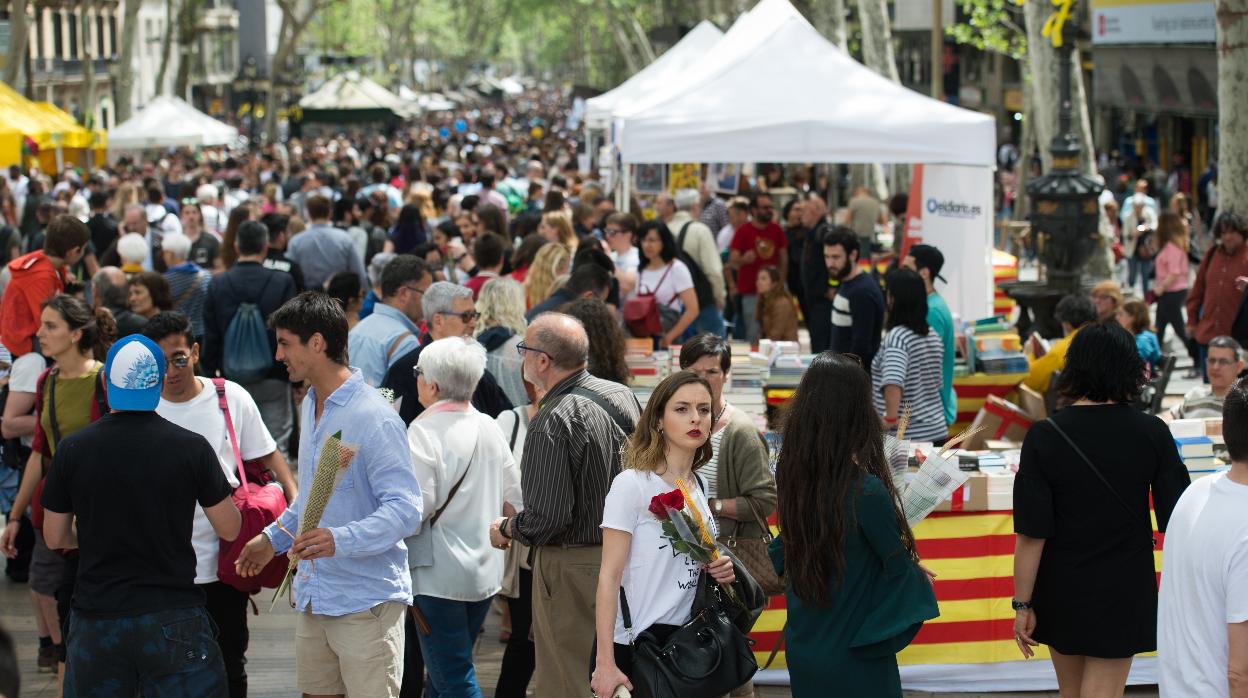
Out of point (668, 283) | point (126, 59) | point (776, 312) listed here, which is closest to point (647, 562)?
point (668, 283)

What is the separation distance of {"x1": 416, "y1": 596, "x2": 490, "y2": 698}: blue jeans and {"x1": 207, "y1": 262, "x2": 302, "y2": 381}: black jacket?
14.2 ft

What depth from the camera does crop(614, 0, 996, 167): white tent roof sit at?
10859mm

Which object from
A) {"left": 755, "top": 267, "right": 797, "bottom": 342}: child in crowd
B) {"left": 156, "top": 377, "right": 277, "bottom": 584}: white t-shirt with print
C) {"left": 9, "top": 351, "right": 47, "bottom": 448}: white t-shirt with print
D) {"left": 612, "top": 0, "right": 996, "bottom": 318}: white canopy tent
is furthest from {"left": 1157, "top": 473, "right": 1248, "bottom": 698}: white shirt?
{"left": 755, "top": 267, "right": 797, "bottom": 342}: child in crowd

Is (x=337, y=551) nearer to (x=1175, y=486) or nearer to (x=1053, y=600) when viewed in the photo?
(x=1053, y=600)

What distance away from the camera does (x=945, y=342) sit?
7984mm

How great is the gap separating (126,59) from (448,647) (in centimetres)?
3492

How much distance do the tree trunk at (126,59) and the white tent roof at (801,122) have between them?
27.0 m

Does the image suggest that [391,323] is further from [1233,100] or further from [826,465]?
[1233,100]

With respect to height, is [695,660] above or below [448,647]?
above

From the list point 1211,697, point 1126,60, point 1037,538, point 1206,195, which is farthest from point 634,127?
point 1126,60

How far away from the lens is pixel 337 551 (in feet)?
14.6

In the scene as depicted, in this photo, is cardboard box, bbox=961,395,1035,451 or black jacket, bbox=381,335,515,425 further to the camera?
cardboard box, bbox=961,395,1035,451

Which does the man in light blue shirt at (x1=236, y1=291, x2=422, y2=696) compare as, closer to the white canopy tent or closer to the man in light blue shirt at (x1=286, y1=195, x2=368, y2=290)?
the white canopy tent

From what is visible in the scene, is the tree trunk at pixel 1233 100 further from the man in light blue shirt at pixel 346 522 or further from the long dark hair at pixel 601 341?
the man in light blue shirt at pixel 346 522
